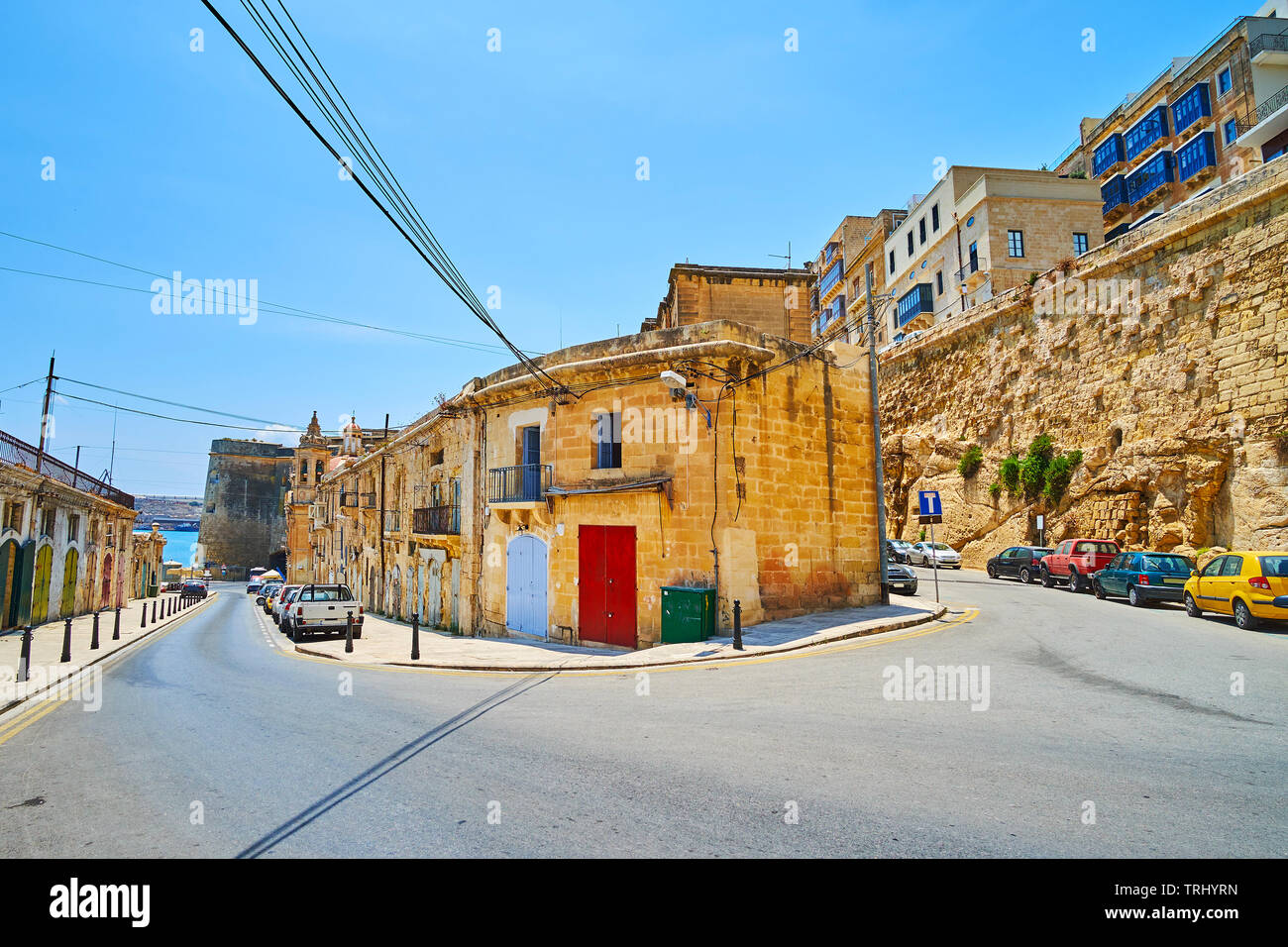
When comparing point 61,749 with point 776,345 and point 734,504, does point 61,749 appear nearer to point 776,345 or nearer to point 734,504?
point 734,504

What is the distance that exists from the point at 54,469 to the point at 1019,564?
124 ft

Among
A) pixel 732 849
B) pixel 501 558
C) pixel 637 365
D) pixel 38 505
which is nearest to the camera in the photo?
pixel 732 849

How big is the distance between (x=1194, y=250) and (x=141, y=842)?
31499 mm

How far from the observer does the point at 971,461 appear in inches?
1280

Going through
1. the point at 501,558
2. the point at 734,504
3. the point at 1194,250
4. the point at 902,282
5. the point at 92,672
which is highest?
the point at 902,282

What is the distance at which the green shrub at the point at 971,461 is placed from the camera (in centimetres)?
3234

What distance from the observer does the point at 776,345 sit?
15.2 metres

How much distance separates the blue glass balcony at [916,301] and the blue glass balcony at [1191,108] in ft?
49.5

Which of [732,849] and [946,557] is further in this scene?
[946,557]

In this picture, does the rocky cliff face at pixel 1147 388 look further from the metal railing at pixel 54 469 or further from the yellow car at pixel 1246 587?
the metal railing at pixel 54 469

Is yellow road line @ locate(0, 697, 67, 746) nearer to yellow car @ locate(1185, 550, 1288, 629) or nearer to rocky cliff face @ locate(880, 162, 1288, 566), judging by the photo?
yellow car @ locate(1185, 550, 1288, 629)

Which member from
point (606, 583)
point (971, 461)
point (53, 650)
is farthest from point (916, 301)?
point (53, 650)

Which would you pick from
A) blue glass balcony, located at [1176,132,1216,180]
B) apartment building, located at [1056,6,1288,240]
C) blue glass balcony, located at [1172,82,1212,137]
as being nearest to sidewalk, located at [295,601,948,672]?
apartment building, located at [1056,6,1288,240]
